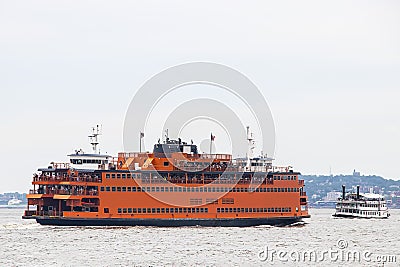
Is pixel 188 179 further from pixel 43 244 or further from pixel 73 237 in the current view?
pixel 43 244

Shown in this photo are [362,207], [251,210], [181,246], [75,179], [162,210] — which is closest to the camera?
[181,246]

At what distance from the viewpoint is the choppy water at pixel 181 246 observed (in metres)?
44.9

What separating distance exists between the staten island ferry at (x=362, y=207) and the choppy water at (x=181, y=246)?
38.0 m

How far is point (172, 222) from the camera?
229 ft

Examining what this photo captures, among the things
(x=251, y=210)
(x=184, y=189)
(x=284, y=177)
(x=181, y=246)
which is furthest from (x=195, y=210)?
(x=181, y=246)

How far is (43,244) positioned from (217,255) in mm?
11435

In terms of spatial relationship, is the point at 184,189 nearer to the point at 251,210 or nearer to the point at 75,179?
the point at 251,210

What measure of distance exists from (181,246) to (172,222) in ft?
55.1

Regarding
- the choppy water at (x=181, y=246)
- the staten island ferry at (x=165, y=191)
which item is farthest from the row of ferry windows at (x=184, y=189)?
the choppy water at (x=181, y=246)

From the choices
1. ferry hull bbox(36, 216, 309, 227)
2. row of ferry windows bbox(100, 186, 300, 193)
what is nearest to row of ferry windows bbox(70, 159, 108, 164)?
row of ferry windows bbox(100, 186, 300, 193)

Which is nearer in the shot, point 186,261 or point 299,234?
point 186,261

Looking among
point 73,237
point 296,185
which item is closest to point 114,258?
point 73,237

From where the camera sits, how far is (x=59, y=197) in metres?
67.0

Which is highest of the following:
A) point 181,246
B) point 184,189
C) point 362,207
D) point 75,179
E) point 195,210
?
point 75,179
